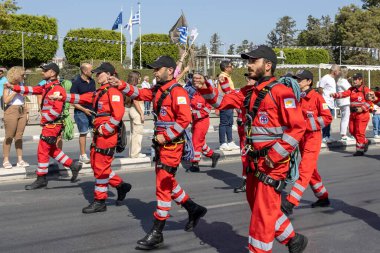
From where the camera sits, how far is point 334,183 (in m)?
10.1

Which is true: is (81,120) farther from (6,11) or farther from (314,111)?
(6,11)

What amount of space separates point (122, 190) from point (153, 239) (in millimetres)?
2233

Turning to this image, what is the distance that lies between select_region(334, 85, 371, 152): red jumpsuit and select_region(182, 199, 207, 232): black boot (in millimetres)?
6321

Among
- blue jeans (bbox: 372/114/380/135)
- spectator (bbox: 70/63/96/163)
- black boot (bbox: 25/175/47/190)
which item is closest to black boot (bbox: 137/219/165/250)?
black boot (bbox: 25/175/47/190)

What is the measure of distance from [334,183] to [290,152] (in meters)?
5.46

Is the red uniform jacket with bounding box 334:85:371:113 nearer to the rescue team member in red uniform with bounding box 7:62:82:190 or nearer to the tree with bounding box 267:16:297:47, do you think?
the rescue team member in red uniform with bounding box 7:62:82:190

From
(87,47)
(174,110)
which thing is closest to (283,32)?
(87,47)

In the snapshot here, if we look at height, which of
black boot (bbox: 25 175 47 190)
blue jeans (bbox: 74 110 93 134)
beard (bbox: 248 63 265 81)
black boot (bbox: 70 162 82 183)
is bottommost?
black boot (bbox: 25 175 47 190)

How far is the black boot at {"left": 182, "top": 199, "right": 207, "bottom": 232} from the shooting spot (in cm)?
670

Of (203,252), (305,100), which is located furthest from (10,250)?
(305,100)

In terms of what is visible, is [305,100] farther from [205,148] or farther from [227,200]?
[205,148]

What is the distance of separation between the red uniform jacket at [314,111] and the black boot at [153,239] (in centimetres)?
268

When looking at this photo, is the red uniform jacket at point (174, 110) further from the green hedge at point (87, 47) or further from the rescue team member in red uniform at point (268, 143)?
the green hedge at point (87, 47)

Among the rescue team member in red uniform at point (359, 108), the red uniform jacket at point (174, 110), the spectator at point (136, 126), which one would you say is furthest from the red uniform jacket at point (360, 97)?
the red uniform jacket at point (174, 110)
